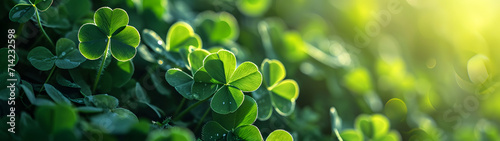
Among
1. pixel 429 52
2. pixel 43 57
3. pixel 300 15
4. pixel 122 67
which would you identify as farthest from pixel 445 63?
pixel 43 57

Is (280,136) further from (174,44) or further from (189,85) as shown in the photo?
(174,44)

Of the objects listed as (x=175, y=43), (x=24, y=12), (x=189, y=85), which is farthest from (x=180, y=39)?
(x=24, y=12)

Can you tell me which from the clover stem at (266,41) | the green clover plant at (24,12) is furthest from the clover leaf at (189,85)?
the clover stem at (266,41)

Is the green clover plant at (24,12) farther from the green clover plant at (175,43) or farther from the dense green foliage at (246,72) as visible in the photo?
the green clover plant at (175,43)

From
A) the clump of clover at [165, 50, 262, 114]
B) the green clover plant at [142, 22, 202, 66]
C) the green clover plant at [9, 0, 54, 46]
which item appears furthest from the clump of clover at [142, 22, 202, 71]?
the green clover plant at [9, 0, 54, 46]

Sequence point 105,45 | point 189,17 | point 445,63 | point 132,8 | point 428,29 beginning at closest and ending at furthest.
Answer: point 105,45, point 132,8, point 189,17, point 445,63, point 428,29

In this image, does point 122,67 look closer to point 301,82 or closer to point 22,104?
point 22,104

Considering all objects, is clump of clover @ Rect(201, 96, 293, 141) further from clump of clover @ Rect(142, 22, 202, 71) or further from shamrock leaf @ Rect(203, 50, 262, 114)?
clump of clover @ Rect(142, 22, 202, 71)
